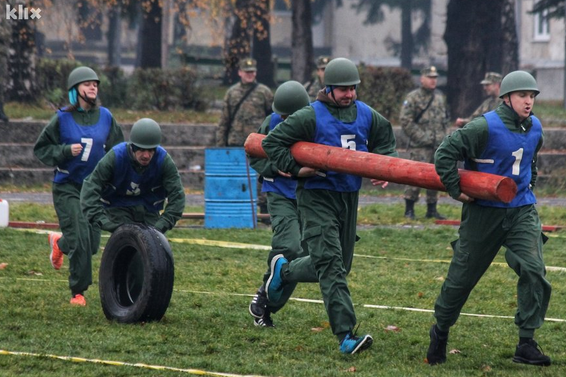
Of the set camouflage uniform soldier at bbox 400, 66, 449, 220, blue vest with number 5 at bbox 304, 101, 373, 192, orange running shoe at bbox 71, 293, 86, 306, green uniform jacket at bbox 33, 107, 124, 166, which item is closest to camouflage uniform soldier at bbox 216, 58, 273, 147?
camouflage uniform soldier at bbox 400, 66, 449, 220

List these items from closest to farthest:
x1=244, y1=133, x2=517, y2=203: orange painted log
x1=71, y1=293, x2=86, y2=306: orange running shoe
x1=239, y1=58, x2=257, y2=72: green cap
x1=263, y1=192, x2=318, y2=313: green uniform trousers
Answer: x1=244, y1=133, x2=517, y2=203: orange painted log < x1=263, y1=192, x2=318, y2=313: green uniform trousers < x1=71, y1=293, x2=86, y2=306: orange running shoe < x1=239, y1=58, x2=257, y2=72: green cap

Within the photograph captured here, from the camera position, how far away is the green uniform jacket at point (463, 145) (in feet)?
25.6

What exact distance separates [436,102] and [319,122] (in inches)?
355

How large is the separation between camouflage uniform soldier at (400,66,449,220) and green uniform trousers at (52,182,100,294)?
7.54m

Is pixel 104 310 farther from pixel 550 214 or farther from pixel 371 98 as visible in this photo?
pixel 371 98

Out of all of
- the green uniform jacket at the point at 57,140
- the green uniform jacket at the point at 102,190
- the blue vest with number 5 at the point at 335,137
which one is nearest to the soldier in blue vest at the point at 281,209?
the green uniform jacket at the point at 102,190

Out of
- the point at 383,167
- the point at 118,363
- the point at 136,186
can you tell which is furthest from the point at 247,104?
the point at 118,363

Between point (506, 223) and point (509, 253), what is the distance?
23 cm

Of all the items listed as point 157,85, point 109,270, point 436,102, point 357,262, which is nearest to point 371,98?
point 157,85

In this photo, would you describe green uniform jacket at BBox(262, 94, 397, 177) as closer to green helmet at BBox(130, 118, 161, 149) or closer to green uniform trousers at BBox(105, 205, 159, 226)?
green helmet at BBox(130, 118, 161, 149)

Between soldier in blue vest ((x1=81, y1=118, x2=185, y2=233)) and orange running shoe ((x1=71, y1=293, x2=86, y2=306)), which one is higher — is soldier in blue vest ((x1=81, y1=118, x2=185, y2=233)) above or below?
above

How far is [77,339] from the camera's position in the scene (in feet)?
28.3

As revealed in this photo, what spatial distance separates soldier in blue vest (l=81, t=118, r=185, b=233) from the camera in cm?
950

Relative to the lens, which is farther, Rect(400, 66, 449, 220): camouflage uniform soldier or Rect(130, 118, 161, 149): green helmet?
Rect(400, 66, 449, 220): camouflage uniform soldier
